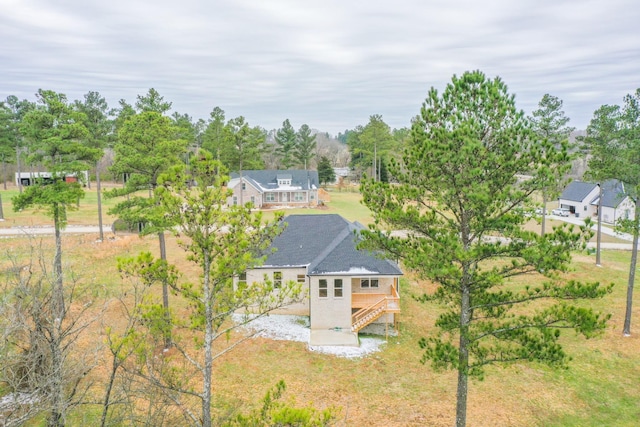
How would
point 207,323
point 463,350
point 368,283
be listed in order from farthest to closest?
1. point 368,283
2. point 463,350
3. point 207,323

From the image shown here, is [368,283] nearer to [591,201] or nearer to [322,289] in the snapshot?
[322,289]

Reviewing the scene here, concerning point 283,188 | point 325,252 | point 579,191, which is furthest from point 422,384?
point 579,191

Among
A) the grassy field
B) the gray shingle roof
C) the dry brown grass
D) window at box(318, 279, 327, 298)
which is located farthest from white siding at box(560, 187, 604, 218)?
window at box(318, 279, 327, 298)

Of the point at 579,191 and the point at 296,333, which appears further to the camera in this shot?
the point at 579,191

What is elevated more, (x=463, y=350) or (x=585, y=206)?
(x=585, y=206)

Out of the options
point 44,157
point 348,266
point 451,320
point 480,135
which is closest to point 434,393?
point 451,320

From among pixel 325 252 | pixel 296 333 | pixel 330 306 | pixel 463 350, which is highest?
pixel 325 252

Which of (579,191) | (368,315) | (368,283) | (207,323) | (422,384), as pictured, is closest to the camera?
(207,323)

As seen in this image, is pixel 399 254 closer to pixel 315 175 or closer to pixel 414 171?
pixel 414 171
